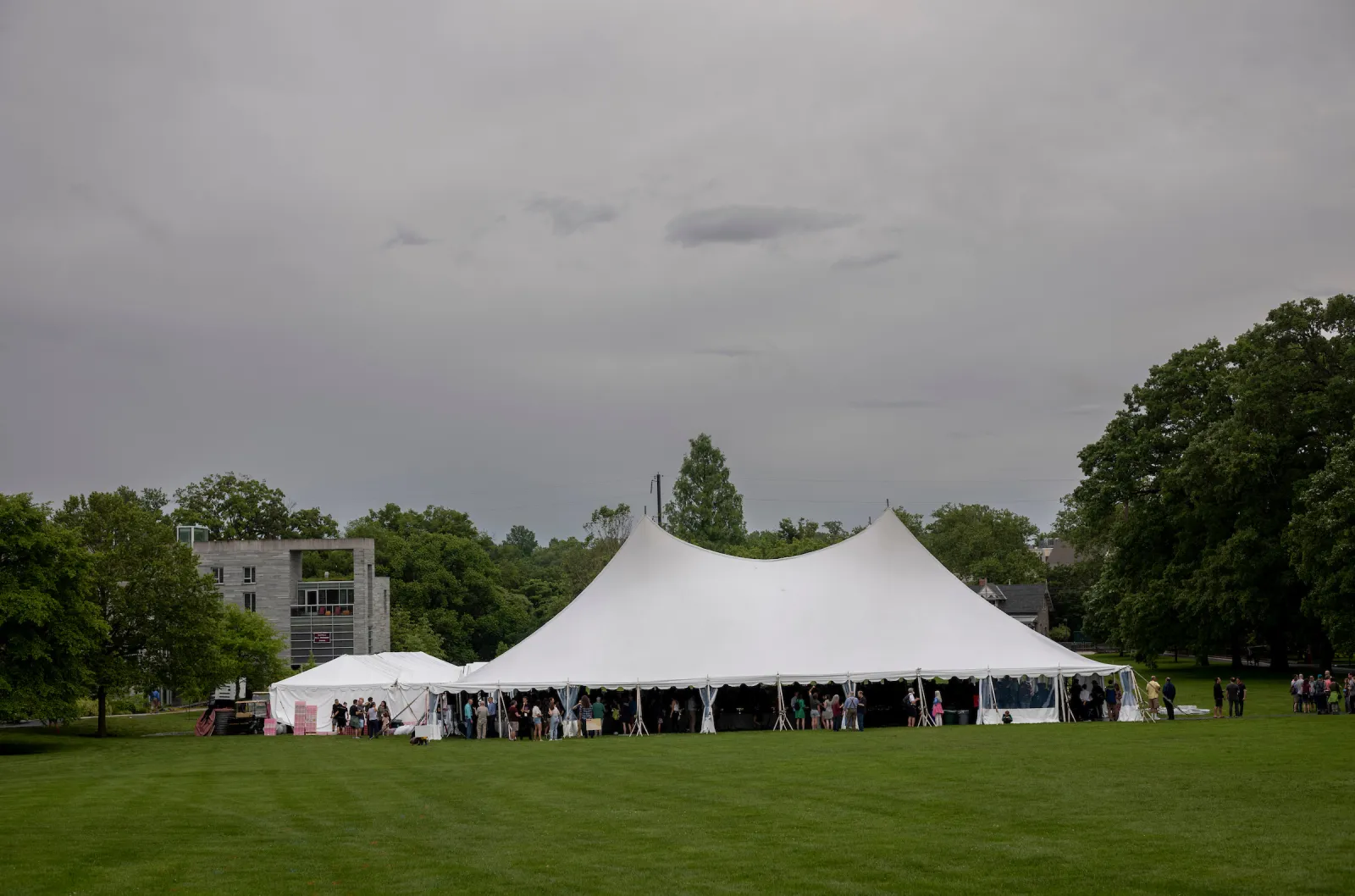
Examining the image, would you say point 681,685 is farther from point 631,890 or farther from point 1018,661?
point 631,890

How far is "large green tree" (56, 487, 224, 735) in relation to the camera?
37375 mm

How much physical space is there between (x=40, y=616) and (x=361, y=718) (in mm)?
8817

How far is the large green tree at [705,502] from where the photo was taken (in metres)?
76.8

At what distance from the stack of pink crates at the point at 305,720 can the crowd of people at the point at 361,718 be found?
567mm

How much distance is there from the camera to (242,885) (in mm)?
11055

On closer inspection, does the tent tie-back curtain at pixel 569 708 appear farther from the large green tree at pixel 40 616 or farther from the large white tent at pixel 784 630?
the large green tree at pixel 40 616

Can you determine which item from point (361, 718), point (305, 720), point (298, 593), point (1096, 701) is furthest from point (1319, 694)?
point (298, 593)

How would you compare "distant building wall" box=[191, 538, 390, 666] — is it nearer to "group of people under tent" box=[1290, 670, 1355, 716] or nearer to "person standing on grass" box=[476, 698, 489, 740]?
"person standing on grass" box=[476, 698, 489, 740]

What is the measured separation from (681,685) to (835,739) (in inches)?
205

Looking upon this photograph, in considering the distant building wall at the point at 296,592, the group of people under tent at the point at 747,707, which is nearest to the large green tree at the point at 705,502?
the distant building wall at the point at 296,592

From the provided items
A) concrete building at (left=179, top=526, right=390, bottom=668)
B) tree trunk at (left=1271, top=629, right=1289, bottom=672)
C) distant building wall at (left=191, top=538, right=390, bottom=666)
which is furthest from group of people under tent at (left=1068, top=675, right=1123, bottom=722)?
concrete building at (left=179, top=526, right=390, bottom=668)

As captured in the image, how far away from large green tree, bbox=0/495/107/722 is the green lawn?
7639mm

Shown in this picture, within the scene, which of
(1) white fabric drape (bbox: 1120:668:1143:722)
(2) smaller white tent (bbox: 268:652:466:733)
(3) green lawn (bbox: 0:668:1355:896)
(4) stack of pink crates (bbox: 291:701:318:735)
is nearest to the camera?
(3) green lawn (bbox: 0:668:1355:896)

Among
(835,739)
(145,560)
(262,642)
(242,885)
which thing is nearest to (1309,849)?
(242,885)
